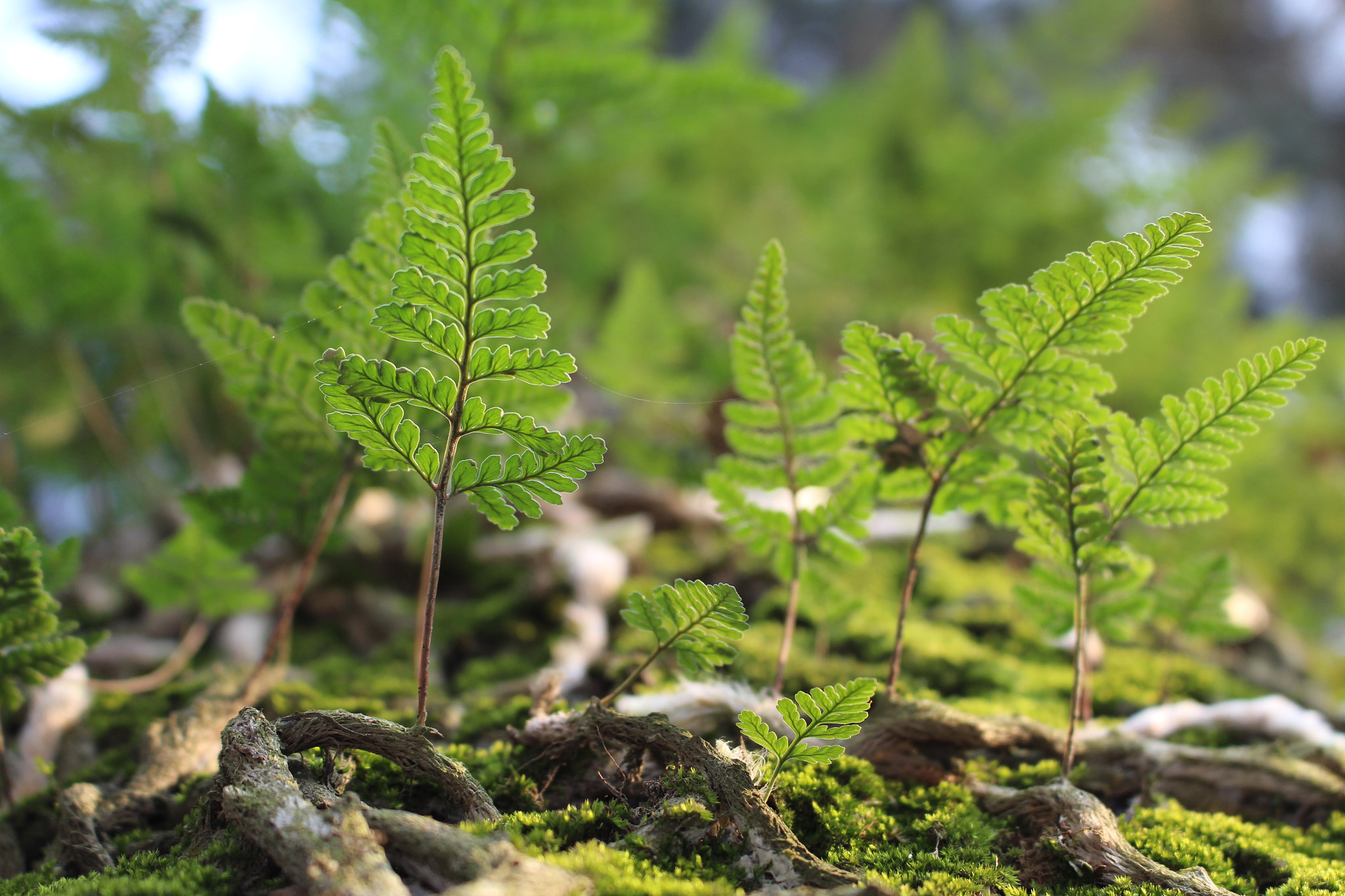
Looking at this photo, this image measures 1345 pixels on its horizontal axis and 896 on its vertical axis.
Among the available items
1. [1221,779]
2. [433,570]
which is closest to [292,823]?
[433,570]

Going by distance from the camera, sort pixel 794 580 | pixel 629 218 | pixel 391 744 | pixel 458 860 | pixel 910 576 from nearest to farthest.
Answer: pixel 458 860 < pixel 391 744 < pixel 910 576 < pixel 794 580 < pixel 629 218

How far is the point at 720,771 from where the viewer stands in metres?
0.71

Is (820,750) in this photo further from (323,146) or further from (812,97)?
(812,97)

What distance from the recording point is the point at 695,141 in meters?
3.32

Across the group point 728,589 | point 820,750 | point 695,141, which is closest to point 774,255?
point 728,589

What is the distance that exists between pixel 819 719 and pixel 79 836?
77 centimetres

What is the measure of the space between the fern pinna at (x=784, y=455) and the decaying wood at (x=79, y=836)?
0.73m

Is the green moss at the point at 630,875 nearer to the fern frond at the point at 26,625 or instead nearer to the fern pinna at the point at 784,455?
the fern pinna at the point at 784,455

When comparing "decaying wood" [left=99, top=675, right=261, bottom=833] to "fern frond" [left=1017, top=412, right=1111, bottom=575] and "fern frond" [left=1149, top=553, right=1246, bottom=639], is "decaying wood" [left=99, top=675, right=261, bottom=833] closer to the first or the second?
"fern frond" [left=1017, top=412, right=1111, bottom=575]

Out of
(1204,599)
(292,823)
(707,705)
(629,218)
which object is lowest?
(292,823)

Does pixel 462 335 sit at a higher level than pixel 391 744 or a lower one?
higher

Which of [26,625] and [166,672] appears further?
[166,672]

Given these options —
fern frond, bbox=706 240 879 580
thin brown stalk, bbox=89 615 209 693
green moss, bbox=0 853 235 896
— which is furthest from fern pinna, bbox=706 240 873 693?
thin brown stalk, bbox=89 615 209 693

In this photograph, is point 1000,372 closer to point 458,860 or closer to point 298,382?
point 458,860
